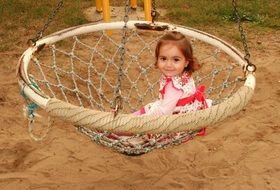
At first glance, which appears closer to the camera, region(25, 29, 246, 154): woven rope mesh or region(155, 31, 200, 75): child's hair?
region(155, 31, 200, 75): child's hair

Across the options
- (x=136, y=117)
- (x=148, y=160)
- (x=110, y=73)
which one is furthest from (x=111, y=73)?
(x=136, y=117)

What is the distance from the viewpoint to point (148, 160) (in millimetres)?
3859

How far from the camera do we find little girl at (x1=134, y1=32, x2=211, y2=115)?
2965 millimetres

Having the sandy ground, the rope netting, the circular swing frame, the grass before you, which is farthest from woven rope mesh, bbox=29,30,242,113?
the circular swing frame

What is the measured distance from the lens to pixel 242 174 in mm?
3701

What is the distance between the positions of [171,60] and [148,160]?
1.10 meters

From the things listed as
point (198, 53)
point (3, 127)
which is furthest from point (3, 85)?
point (198, 53)

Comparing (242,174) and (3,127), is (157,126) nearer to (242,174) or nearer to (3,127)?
(242,174)

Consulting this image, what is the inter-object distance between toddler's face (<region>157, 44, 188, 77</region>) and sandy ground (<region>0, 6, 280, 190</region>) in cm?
94

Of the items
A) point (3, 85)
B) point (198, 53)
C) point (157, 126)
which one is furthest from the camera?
point (198, 53)

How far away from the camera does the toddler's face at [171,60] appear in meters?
2.97

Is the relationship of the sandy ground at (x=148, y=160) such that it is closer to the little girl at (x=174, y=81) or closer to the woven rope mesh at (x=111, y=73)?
the woven rope mesh at (x=111, y=73)

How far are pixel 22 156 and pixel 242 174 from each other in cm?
162

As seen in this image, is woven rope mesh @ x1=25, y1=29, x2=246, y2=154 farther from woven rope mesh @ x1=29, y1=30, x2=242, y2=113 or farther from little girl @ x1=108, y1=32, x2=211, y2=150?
little girl @ x1=108, y1=32, x2=211, y2=150
